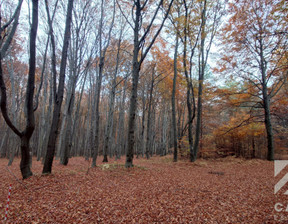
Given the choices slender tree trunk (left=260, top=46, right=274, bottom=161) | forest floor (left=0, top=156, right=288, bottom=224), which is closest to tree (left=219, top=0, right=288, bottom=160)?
slender tree trunk (left=260, top=46, right=274, bottom=161)

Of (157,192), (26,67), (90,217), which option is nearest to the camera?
(90,217)

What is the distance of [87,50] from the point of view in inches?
376

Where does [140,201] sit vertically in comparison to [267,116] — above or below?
below

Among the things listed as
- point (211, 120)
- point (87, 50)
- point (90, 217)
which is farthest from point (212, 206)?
point (211, 120)

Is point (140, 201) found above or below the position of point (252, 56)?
below

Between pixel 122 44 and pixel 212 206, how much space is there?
11407mm

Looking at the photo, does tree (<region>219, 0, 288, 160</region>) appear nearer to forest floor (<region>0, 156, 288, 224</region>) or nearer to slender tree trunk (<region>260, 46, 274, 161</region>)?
slender tree trunk (<region>260, 46, 274, 161</region>)

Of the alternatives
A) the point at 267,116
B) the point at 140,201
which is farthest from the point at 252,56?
the point at 140,201

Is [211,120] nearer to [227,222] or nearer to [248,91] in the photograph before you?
[248,91]

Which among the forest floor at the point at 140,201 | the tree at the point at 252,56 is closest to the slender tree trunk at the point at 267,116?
the tree at the point at 252,56

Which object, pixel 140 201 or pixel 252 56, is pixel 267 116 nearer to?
pixel 252 56

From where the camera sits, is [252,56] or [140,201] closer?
[140,201]

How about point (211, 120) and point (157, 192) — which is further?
point (211, 120)

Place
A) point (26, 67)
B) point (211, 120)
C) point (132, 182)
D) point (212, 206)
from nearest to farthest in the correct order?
point (212, 206) → point (132, 182) → point (26, 67) → point (211, 120)
